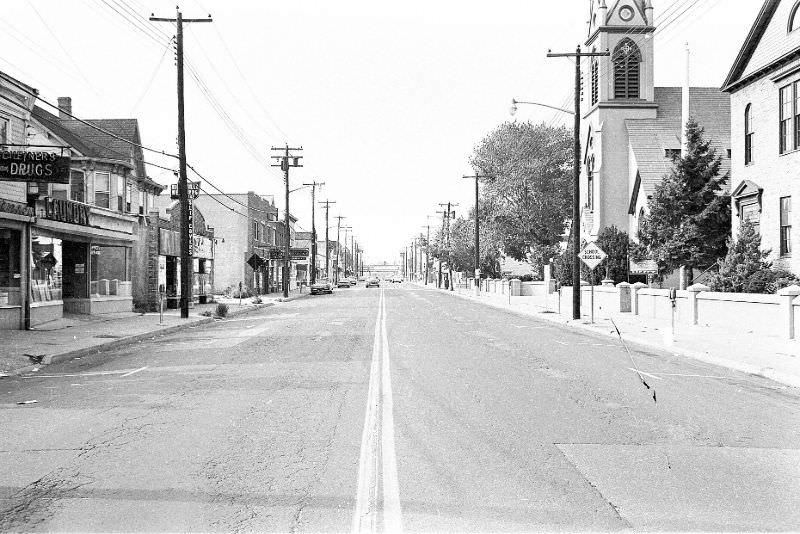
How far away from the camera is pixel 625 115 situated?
54.4 m

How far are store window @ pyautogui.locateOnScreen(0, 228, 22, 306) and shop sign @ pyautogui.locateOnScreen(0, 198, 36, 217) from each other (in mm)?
758

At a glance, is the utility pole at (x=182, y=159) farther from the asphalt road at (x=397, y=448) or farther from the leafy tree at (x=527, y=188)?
the leafy tree at (x=527, y=188)

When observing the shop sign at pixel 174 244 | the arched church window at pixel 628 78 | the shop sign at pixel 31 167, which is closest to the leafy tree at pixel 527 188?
the arched church window at pixel 628 78

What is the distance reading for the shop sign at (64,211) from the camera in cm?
2342

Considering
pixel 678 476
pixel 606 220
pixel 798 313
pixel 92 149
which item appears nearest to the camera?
pixel 678 476

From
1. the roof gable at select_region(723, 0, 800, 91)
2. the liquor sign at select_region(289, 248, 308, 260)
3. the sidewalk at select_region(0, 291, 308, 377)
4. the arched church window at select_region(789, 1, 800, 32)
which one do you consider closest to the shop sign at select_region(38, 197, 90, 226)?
the sidewalk at select_region(0, 291, 308, 377)

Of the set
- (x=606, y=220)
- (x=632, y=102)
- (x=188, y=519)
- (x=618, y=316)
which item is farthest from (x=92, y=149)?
(x=632, y=102)

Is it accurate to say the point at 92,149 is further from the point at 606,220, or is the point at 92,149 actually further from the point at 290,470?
the point at 606,220

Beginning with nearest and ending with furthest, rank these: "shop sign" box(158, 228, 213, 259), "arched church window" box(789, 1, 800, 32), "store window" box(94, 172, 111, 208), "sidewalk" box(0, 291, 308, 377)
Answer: "sidewalk" box(0, 291, 308, 377) → "arched church window" box(789, 1, 800, 32) → "store window" box(94, 172, 111, 208) → "shop sign" box(158, 228, 213, 259)

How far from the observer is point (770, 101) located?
2805 cm

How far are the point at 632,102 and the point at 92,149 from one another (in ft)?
127

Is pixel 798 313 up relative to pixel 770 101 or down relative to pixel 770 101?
down

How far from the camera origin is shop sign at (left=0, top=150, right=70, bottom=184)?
17984 millimetres

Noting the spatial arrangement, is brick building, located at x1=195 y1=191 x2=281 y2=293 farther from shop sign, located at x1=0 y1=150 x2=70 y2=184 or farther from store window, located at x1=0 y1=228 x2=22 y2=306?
shop sign, located at x1=0 y1=150 x2=70 y2=184
